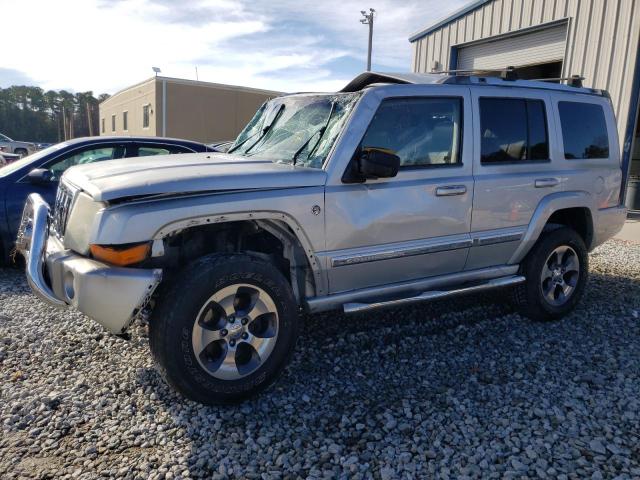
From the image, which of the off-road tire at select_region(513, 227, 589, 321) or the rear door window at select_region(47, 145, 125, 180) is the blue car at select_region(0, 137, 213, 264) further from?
the off-road tire at select_region(513, 227, 589, 321)

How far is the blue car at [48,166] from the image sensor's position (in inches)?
215

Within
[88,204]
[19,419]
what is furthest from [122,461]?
[88,204]

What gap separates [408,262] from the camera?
12.3 ft

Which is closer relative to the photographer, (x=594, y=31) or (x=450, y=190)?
(x=450, y=190)

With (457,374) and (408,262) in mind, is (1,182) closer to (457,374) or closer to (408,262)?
(408,262)

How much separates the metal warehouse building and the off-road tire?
6.29 metres

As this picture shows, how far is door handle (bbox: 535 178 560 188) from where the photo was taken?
4.29 metres

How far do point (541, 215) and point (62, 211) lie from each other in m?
3.73

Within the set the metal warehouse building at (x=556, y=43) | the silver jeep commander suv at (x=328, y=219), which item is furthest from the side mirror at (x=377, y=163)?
the metal warehouse building at (x=556, y=43)

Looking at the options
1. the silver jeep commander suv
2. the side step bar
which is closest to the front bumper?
the silver jeep commander suv

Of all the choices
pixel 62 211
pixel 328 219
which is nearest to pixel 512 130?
pixel 328 219

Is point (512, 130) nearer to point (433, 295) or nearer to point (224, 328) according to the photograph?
point (433, 295)

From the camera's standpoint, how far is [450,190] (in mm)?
3791

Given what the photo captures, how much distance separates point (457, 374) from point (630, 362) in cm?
136
